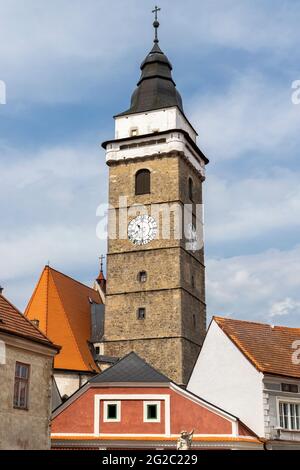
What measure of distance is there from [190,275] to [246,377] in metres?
17.7

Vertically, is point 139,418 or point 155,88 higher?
point 155,88

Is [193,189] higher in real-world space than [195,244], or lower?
higher

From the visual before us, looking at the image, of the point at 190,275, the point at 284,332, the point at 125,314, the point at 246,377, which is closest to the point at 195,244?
the point at 190,275

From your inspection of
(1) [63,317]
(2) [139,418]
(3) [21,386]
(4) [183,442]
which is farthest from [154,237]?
(4) [183,442]

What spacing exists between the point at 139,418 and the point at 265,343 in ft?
20.8

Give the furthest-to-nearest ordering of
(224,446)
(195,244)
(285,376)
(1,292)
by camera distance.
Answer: (195,244)
(285,376)
(224,446)
(1,292)

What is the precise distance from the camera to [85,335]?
147 ft

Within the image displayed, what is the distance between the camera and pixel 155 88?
5069 cm

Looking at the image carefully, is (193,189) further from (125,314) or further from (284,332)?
(284,332)

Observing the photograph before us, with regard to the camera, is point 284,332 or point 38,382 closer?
point 38,382

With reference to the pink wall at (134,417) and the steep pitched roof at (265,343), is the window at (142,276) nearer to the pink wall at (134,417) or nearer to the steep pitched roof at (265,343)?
the steep pitched roof at (265,343)

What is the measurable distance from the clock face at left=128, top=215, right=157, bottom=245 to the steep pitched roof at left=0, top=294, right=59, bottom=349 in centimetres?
2326

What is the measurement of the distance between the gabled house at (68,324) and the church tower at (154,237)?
5.52 ft

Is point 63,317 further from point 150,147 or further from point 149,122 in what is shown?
point 149,122
